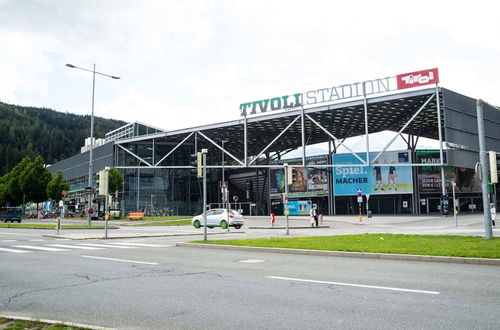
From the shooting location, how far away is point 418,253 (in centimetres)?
1196

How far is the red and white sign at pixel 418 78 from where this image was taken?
43562 mm

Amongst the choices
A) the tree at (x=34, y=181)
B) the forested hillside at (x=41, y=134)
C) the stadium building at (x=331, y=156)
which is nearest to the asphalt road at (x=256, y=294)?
the stadium building at (x=331, y=156)

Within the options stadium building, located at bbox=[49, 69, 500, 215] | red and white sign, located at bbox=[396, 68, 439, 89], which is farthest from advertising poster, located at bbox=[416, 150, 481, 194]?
red and white sign, located at bbox=[396, 68, 439, 89]

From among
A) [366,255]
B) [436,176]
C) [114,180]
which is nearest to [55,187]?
[114,180]

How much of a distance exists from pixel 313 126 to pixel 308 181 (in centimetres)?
1007

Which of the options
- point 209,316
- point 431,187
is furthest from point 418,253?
point 431,187

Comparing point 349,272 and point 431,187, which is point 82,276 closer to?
point 349,272

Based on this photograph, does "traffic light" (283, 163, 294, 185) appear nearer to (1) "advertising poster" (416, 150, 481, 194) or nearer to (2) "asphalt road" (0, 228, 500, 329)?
(2) "asphalt road" (0, 228, 500, 329)

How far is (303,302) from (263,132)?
56.5m

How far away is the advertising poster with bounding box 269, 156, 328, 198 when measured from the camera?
2525 inches

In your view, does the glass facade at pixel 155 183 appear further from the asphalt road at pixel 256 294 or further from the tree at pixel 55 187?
the asphalt road at pixel 256 294

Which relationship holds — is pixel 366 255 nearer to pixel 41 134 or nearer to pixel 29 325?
pixel 29 325

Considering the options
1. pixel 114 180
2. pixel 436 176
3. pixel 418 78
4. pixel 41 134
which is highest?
pixel 41 134

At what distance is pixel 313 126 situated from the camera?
5878 cm
